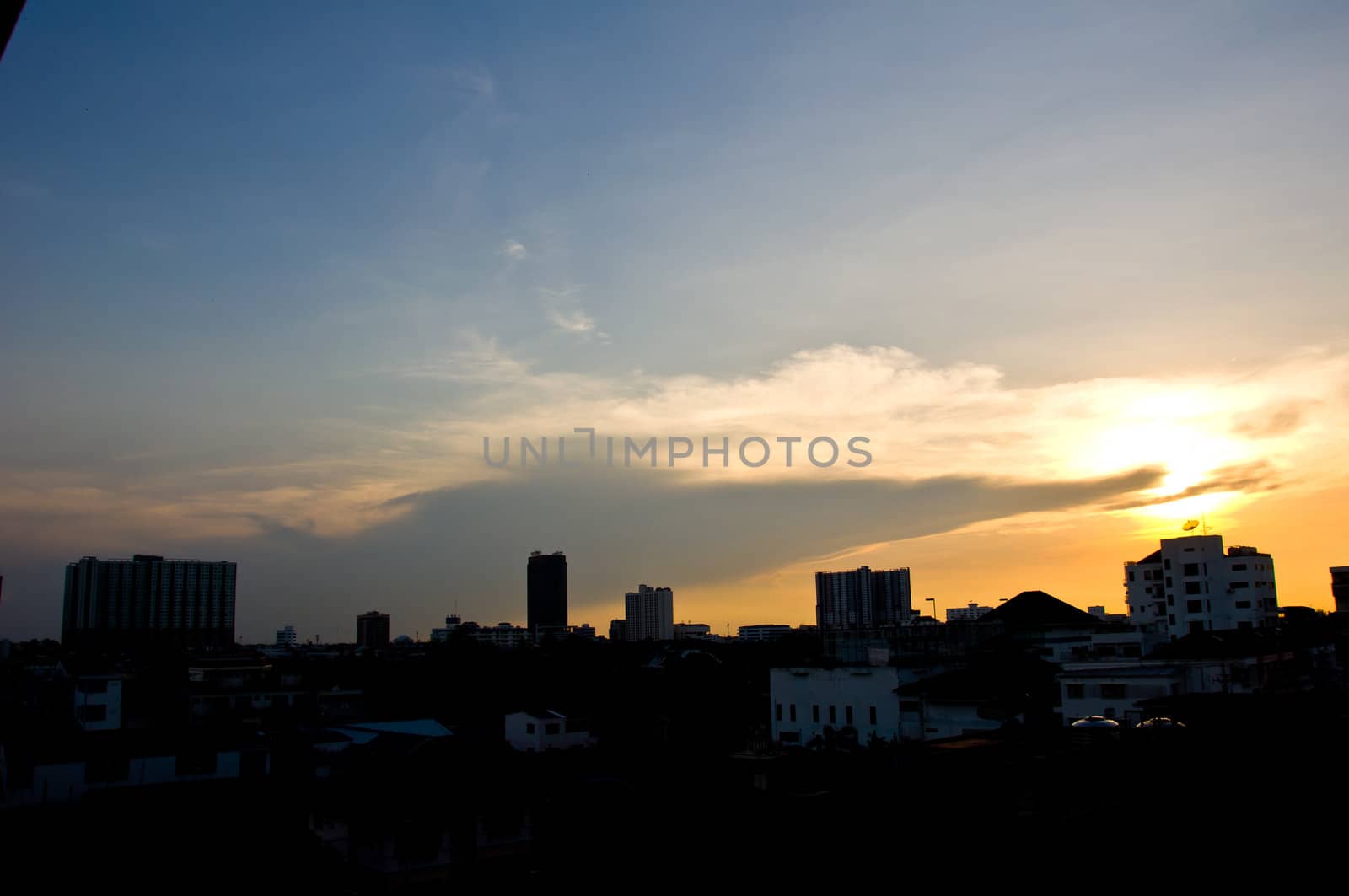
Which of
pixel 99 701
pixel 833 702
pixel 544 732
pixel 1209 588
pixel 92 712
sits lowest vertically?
pixel 544 732

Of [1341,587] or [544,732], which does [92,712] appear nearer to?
[544,732]

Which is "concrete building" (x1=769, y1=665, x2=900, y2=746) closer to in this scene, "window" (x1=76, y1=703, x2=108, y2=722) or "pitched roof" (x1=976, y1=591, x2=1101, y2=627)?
"pitched roof" (x1=976, y1=591, x2=1101, y2=627)

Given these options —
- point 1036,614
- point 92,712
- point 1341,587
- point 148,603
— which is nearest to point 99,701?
point 92,712

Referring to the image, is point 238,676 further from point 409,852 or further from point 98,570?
point 98,570

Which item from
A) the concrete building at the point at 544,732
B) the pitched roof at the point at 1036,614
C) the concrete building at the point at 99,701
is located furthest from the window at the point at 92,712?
the pitched roof at the point at 1036,614

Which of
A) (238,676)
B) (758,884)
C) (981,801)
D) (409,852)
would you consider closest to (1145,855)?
(981,801)
